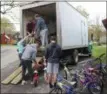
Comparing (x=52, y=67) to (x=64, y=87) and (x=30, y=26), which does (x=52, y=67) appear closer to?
(x=64, y=87)

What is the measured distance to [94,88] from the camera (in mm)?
8703

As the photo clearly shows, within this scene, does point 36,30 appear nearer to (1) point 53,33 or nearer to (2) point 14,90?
(1) point 53,33

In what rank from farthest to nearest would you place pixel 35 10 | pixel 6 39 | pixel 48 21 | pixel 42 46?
pixel 6 39, pixel 48 21, pixel 35 10, pixel 42 46

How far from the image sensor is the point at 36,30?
12984 mm

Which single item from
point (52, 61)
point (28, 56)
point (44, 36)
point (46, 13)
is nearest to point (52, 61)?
point (52, 61)

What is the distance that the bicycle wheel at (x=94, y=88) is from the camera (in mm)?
8648

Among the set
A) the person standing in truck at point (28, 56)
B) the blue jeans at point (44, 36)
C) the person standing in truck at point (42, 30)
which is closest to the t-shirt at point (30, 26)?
the person standing in truck at point (42, 30)

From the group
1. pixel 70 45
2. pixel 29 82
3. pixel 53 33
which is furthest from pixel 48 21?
pixel 29 82

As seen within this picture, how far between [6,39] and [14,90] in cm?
4327

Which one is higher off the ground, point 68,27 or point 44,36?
point 68,27

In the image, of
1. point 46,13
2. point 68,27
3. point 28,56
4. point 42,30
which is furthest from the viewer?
point 46,13

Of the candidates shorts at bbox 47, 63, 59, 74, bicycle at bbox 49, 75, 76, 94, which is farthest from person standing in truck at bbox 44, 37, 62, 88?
bicycle at bbox 49, 75, 76, 94

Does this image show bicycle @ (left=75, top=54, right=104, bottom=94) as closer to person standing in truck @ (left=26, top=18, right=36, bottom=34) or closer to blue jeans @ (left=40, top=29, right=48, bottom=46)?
blue jeans @ (left=40, top=29, right=48, bottom=46)

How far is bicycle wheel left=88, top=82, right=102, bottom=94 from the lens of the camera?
340 inches
